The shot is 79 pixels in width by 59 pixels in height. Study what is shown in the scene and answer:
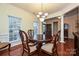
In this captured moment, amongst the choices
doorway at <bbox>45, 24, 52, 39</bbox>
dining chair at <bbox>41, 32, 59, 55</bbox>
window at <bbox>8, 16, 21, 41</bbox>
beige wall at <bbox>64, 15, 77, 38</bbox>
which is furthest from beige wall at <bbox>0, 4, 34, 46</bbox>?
beige wall at <bbox>64, 15, 77, 38</bbox>

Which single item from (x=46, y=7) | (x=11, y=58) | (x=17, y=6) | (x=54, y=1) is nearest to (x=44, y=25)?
(x=46, y=7)

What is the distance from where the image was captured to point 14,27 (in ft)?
7.46

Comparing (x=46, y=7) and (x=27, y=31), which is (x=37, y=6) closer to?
(x=46, y=7)

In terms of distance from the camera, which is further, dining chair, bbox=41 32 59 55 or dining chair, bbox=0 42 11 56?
dining chair, bbox=41 32 59 55

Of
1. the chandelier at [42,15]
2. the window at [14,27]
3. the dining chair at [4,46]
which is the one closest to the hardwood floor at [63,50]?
the dining chair at [4,46]

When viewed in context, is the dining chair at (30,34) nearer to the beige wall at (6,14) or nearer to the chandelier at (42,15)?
the beige wall at (6,14)

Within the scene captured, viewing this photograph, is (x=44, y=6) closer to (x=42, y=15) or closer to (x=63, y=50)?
(x=42, y=15)

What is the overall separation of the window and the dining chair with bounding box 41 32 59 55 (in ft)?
2.01

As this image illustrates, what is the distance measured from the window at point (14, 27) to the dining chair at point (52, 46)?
2.01 ft

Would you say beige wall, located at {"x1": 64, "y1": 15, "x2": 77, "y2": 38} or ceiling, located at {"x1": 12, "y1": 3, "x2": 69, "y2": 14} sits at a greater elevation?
ceiling, located at {"x1": 12, "y1": 3, "x2": 69, "y2": 14}

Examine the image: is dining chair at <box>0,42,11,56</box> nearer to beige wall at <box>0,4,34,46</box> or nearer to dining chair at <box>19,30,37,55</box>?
beige wall at <box>0,4,34,46</box>

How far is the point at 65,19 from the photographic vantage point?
2.27 metres

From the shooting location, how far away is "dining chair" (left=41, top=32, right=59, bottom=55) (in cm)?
230

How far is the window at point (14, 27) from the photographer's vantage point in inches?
89.1
